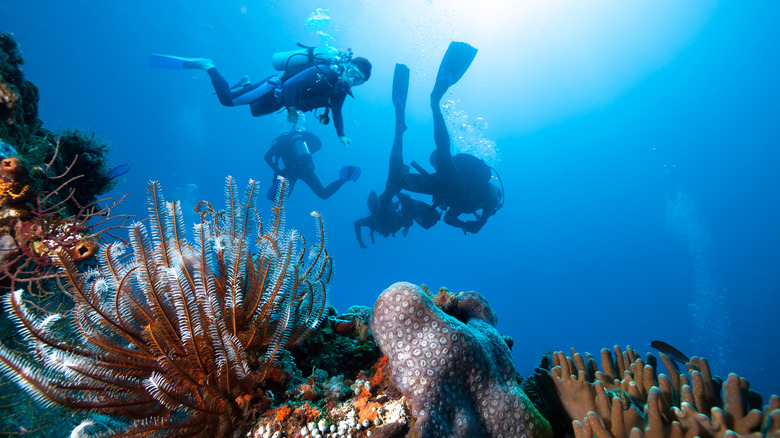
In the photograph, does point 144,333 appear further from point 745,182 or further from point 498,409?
point 745,182

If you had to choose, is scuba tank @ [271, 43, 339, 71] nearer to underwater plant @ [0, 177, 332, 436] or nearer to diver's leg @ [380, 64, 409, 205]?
diver's leg @ [380, 64, 409, 205]

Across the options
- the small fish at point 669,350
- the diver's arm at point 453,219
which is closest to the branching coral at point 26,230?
the small fish at point 669,350

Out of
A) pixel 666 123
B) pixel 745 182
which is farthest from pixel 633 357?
pixel 745 182

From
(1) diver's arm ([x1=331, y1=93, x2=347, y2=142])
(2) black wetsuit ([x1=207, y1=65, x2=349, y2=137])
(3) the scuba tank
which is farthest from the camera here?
(3) the scuba tank

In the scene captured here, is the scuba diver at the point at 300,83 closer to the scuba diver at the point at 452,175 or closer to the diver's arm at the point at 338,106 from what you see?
the diver's arm at the point at 338,106

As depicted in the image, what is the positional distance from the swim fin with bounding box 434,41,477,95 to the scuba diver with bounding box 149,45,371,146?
3737 mm

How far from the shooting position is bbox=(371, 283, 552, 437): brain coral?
93.0 inches

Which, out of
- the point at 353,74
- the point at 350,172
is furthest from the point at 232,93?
the point at 350,172

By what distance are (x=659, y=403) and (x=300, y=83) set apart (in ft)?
31.2

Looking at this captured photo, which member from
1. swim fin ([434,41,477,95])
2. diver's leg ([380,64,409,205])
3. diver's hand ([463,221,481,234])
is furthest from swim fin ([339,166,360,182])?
diver's hand ([463,221,481,234])

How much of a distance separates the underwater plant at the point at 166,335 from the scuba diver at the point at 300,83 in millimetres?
7288

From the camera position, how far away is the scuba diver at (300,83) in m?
8.98

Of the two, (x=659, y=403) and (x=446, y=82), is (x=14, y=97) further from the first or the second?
(x=446, y=82)

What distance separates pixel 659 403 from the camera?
7.29ft
